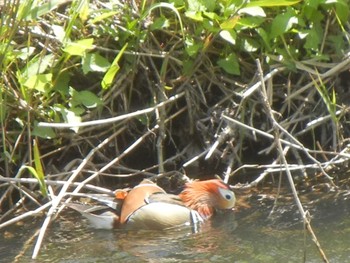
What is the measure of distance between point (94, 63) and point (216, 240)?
1257mm

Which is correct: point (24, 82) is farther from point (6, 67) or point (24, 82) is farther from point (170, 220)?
point (170, 220)

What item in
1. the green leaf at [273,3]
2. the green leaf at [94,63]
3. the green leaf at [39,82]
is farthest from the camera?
the green leaf at [94,63]

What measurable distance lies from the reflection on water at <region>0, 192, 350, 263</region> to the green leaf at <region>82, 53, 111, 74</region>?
0.84 metres

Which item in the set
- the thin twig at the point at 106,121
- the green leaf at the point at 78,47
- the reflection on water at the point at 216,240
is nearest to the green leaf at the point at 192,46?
the thin twig at the point at 106,121

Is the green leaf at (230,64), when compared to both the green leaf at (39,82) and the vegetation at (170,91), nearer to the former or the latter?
the vegetation at (170,91)

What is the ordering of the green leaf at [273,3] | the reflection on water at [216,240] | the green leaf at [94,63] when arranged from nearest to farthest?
the reflection on water at [216,240], the green leaf at [273,3], the green leaf at [94,63]

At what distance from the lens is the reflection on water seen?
497 cm

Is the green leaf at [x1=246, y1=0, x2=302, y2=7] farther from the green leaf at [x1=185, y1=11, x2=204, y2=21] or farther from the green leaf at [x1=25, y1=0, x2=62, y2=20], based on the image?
the green leaf at [x1=25, y1=0, x2=62, y2=20]

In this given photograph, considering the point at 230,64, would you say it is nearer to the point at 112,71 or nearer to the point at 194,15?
the point at 194,15

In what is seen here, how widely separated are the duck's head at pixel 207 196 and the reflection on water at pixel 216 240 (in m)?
0.09

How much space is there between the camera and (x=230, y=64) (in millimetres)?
5875

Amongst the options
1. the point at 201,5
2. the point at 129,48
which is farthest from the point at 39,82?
the point at 201,5

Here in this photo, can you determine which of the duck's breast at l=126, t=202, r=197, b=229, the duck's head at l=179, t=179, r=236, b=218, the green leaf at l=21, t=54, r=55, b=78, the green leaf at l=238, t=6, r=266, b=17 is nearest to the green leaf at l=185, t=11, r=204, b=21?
the green leaf at l=238, t=6, r=266, b=17

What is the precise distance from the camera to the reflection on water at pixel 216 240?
497 cm
